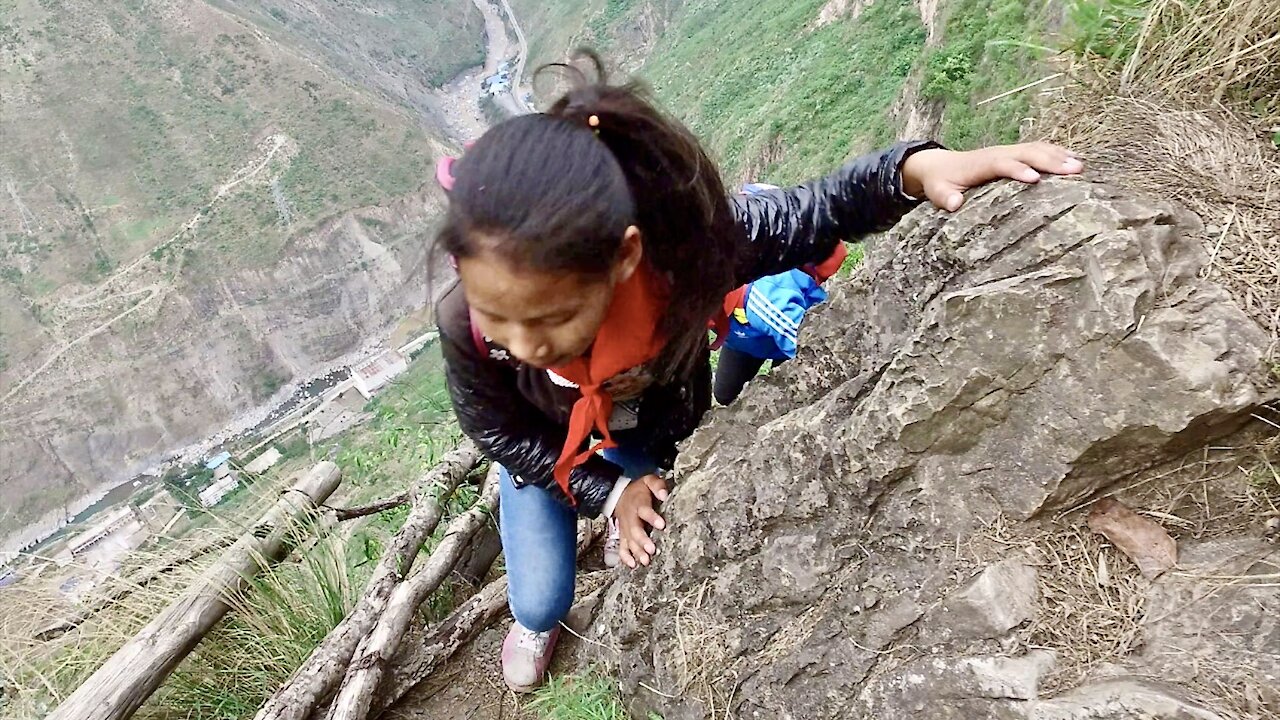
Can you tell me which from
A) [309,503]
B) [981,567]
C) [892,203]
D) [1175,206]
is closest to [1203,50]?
[1175,206]

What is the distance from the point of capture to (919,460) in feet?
4.99

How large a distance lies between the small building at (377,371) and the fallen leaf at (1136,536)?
36266mm

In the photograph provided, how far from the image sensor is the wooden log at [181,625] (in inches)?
92.9

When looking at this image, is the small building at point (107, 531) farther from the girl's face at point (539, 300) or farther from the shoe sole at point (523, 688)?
the girl's face at point (539, 300)

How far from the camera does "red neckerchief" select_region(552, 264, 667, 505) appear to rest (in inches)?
61.9

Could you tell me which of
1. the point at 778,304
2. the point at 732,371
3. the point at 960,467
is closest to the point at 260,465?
the point at 732,371

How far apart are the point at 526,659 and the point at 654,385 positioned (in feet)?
3.55

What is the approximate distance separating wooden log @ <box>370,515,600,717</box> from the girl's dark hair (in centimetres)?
164

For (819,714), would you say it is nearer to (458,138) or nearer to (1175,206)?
(1175,206)

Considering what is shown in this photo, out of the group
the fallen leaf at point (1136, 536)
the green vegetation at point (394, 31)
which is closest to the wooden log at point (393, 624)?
the fallen leaf at point (1136, 536)

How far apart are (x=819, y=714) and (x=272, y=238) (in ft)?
159

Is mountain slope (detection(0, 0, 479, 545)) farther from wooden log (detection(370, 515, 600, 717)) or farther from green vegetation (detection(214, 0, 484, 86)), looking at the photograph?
wooden log (detection(370, 515, 600, 717))

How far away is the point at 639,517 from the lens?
2129 mm

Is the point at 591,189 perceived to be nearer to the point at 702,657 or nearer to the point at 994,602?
the point at 994,602
